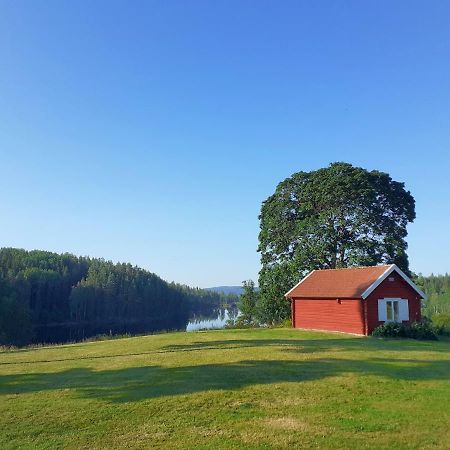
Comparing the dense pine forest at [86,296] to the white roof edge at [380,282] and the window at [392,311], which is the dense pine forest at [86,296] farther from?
the white roof edge at [380,282]

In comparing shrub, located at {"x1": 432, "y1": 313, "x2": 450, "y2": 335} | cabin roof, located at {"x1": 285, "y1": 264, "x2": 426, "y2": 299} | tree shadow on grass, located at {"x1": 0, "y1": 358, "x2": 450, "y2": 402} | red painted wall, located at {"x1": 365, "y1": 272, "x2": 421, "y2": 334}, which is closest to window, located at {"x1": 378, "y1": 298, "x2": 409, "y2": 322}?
red painted wall, located at {"x1": 365, "y1": 272, "x2": 421, "y2": 334}

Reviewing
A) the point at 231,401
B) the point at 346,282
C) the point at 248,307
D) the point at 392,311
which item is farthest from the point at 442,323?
the point at 248,307

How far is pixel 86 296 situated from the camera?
124 metres

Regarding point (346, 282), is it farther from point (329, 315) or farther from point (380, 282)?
point (380, 282)

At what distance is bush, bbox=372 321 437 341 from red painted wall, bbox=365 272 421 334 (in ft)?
3.25

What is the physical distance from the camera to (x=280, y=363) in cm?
1658

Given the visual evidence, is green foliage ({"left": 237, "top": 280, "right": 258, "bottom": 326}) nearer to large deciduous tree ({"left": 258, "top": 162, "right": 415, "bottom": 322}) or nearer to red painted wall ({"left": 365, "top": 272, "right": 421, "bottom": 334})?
large deciduous tree ({"left": 258, "top": 162, "right": 415, "bottom": 322})

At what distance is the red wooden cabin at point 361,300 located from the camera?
28438 mm

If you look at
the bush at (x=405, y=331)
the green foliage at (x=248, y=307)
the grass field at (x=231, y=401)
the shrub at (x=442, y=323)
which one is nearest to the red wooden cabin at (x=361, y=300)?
the bush at (x=405, y=331)

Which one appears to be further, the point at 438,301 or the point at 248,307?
the point at 438,301

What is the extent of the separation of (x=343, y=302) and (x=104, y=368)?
18.1 metres

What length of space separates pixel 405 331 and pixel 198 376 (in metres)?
17.3

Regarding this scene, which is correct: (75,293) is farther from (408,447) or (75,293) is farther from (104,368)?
(408,447)

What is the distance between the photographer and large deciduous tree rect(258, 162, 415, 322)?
3875 cm
